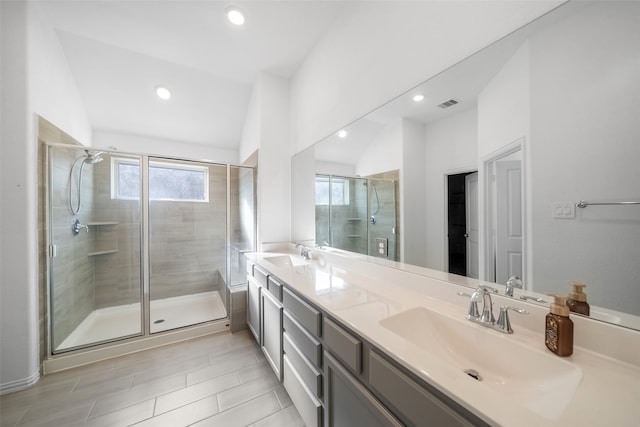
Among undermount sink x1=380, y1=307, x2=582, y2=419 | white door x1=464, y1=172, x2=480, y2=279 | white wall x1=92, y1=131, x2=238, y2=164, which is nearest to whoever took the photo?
undermount sink x1=380, y1=307, x2=582, y2=419

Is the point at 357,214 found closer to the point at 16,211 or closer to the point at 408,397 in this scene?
the point at 408,397

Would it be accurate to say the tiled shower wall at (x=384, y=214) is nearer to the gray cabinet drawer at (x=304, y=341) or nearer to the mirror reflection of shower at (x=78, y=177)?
the gray cabinet drawer at (x=304, y=341)

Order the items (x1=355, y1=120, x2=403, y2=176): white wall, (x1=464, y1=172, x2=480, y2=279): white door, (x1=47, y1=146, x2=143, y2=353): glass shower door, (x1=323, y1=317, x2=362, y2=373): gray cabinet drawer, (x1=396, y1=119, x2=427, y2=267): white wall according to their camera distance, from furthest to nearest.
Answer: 1. (x1=47, y1=146, x2=143, y2=353): glass shower door
2. (x1=355, y1=120, x2=403, y2=176): white wall
3. (x1=396, y1=119, x2=427, y2=267): white wall
4. (x1=464, y1=172, x2=480, y2=279): white door
5. (x1=323, y1=317, x2=362, y2=373): gray cabinet drawer

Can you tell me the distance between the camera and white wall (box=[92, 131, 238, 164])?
9.76 ft

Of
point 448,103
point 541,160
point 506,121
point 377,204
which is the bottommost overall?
point 377,204

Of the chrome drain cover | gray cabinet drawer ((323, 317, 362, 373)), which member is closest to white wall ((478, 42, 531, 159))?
the chrome drain cover

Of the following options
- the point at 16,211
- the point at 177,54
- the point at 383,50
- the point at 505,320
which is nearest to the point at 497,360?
the point at 505,320

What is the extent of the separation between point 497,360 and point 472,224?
576 millimetres

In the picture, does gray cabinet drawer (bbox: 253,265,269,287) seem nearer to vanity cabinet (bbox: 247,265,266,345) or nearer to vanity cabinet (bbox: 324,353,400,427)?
vanity cabinet (bbox: 247,265,266,345)

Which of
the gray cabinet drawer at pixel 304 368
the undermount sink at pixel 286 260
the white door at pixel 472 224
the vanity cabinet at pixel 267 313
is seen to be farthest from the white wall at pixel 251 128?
the white door at pixel 472 224

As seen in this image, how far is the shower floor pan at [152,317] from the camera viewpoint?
2.21 meters

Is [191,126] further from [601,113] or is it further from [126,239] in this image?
[601,113]

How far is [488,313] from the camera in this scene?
874 mm

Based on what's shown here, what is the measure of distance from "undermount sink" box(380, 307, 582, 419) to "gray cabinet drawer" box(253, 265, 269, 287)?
3.87 feet
